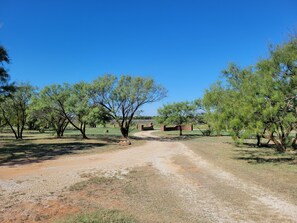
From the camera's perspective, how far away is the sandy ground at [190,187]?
6191mm

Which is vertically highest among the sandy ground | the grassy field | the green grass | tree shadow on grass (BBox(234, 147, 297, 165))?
the grassy field

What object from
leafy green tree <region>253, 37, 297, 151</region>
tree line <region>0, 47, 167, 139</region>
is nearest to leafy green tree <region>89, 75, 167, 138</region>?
tree line <region>0, 47, 167, 139</region>

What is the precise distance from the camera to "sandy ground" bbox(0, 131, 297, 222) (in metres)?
6.19

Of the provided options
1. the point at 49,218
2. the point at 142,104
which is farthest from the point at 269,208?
the point at 142,104

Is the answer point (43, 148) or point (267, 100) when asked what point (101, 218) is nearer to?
point (267, 100)

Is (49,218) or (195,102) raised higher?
(195,102)

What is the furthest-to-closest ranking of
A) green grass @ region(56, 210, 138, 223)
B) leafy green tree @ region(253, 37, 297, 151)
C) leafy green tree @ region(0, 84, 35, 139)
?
leafy green tree @ region(0, 84, 35, 139) < leafy green tree @ region(253, 37, 297, 151) < green grass @ region(56, 210, 138, 223)

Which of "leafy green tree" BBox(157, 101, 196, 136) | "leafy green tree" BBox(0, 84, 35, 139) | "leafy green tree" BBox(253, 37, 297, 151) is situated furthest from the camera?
"leafy green tree" BBox(157, 101, 196, 136)

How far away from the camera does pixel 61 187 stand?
8.49 meters

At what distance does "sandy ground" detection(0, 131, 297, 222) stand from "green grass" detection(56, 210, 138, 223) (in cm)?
143

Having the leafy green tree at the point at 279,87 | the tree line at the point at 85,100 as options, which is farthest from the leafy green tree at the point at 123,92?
the leafy green tree at the point at 279,87

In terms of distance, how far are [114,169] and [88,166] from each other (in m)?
1.43

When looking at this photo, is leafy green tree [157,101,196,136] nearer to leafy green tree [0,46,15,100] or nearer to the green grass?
leafy green tree [0,46,15,100]

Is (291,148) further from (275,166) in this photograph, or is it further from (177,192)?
(177,192)
